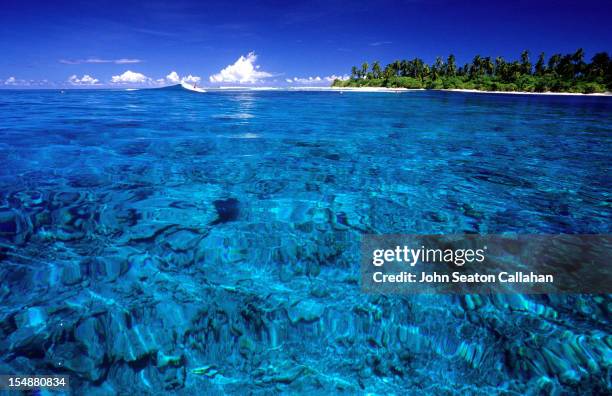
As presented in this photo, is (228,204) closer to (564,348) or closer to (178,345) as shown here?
(178,345)

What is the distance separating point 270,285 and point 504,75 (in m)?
117

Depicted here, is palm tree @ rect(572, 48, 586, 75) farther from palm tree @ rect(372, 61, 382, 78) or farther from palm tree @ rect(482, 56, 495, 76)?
palm tree @ rect(372, 61, 382, 78)

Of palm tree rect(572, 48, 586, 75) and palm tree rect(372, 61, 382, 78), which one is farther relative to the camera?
palm tree rect(372, 61, 382, 78)

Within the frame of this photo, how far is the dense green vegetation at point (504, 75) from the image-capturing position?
8050 centimetres

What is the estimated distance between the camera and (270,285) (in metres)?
3.57

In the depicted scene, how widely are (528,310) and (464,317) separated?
2.43ft

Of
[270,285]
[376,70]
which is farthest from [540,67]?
[270,285]

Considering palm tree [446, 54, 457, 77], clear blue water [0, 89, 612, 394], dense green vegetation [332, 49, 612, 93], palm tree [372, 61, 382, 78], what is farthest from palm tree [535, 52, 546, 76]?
clear blue water [0, 89, 612, 394]

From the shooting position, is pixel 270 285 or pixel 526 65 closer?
pixel 270 285

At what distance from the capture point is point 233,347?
111 inches

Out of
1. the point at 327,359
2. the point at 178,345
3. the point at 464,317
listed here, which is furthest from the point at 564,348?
the point at 178,345

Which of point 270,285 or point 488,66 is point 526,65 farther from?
point 270,285

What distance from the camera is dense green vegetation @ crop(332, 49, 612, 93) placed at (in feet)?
264

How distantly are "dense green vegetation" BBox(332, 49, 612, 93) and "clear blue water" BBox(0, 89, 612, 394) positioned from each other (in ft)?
321
